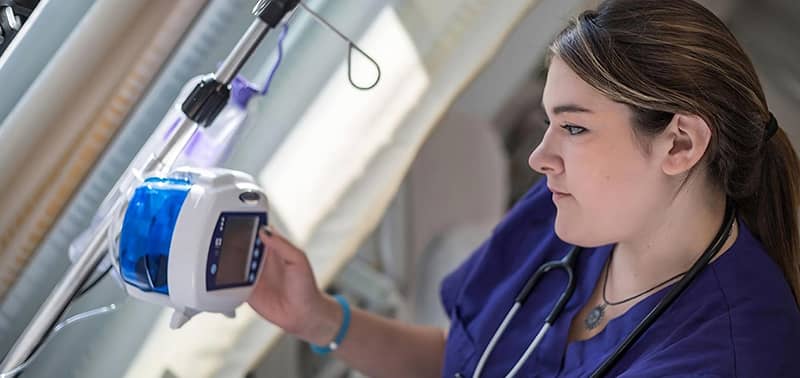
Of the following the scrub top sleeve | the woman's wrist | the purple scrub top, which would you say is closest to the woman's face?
the purple scrub top

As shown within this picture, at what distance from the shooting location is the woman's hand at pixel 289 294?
46.3 inches

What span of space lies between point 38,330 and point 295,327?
371mm

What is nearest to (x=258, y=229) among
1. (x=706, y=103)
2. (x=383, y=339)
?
(x=383, y=339)

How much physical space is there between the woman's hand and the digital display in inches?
2.9

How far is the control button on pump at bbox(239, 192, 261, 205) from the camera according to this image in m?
1.00

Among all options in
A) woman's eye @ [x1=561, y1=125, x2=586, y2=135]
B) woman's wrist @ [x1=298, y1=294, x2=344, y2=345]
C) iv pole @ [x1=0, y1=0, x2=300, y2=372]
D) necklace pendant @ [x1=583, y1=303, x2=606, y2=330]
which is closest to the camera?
iv pole @ [x1=0, y1=0, x2=300, y2=372]

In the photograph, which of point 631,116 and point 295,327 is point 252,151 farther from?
point 631,116

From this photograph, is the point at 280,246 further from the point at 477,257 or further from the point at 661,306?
the point at 661,306

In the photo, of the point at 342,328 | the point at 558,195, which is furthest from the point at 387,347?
the point at 558,195

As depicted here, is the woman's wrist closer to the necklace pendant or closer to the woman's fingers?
the woman's fingers

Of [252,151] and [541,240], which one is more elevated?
[541,240]

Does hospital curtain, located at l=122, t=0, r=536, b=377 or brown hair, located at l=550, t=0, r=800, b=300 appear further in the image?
hospital curtain, located at l=122, t=0, r=536, b=377

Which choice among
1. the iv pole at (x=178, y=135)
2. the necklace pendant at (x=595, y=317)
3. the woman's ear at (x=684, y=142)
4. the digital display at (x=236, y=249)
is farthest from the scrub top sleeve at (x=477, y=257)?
the iv pole at (x=178, y=135)

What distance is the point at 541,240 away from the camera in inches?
52.9
